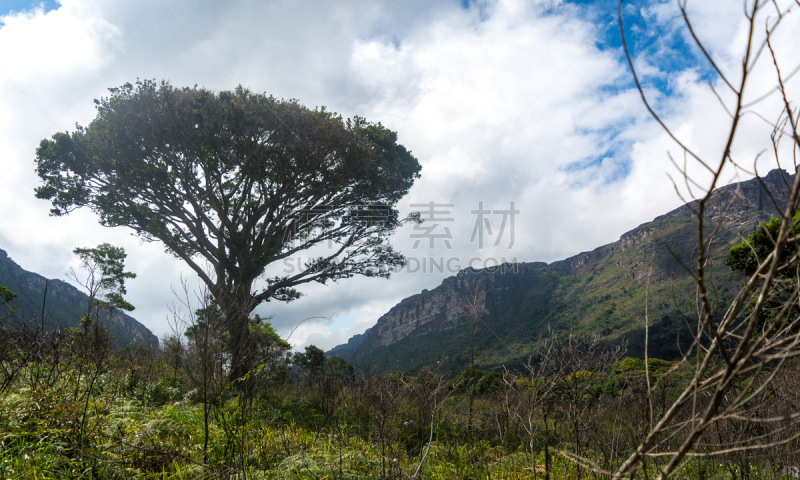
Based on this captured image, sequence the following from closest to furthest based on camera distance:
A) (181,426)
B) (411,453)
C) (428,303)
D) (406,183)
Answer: (181,426), (411,453), (406,183), (428,303)

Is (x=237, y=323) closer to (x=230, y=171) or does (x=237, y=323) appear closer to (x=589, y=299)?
(x=230, y=171)

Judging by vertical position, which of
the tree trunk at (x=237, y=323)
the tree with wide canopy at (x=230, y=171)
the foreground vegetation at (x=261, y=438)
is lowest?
the foreground vegetation at (x=261, y=438)

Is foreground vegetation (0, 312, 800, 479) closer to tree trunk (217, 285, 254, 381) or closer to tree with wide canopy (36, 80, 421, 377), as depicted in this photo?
tree trunk (217, 285, 254, 381)

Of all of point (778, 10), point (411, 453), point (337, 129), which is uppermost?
point (337, 129)

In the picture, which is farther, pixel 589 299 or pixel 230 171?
pixel 589 299

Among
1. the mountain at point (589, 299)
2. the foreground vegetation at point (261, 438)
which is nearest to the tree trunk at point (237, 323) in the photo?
the foreground vegetation at point (261, 438)

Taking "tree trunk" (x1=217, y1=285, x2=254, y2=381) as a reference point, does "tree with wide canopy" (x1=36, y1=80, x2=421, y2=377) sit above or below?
above

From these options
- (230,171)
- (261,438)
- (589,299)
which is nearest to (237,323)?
(261,438)

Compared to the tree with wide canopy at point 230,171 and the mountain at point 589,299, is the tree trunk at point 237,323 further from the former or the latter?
the mountain at point 589,299

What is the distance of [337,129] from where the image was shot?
1230cm

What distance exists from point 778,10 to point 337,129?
12089 millimetres

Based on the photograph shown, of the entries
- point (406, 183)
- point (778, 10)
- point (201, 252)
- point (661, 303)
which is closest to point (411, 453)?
point (778, 10)

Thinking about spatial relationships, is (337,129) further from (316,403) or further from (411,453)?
(411,453)

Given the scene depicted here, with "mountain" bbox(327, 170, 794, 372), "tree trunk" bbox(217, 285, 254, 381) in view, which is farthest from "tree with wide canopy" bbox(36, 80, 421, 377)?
"mountain" bbox(327, 170, 794, 372)
